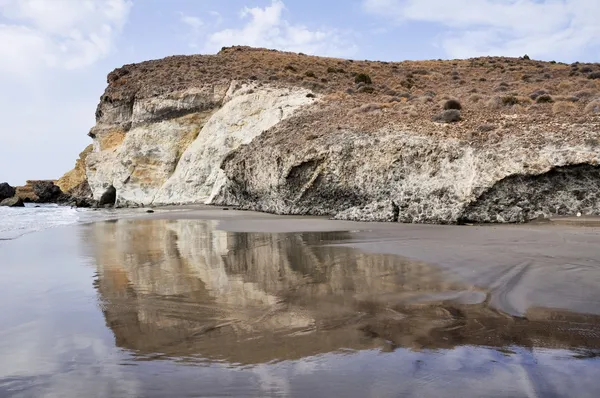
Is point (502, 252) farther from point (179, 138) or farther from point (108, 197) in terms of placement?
point (108, 197)

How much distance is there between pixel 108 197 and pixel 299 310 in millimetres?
29824

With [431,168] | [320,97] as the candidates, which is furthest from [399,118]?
[320,97]

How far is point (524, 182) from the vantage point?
11312mm

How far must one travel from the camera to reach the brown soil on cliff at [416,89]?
43.3 feet

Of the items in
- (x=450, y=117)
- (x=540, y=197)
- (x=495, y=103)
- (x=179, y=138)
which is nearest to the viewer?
(x=540, y=197)

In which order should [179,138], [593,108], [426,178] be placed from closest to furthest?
[426,178] → [593,108] → [179,138]

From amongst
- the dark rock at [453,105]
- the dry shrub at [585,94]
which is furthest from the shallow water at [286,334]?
the dry shrub at [585,94]

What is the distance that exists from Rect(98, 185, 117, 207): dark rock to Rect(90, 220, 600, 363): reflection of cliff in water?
25.1 meters

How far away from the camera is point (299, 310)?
14.0ft

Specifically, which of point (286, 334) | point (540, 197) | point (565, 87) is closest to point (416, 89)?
point (565, 87)

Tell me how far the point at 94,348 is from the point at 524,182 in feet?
34.0

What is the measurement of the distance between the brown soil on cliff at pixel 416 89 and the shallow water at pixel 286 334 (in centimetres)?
824

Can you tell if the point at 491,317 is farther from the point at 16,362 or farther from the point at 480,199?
the point at 480,199

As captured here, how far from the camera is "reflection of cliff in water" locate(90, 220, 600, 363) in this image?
3.41 meters
